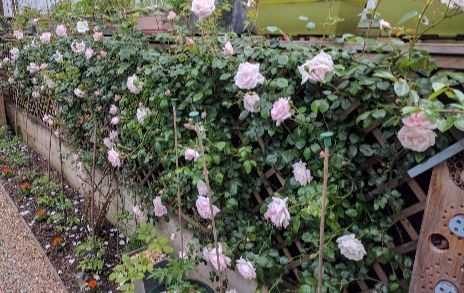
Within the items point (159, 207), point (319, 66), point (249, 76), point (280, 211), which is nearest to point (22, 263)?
point (159, 207)

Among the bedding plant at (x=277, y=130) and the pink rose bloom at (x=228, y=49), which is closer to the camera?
the bedding plant at (x=277, y=130)

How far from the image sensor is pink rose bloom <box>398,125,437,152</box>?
102cm

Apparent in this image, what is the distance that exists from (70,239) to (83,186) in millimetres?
617

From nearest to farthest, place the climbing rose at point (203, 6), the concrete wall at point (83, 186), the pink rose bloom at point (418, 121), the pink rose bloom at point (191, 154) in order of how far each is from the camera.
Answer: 1. the pink rose bloom at point (418, 121)
2. the climbing rose at point (203, 6)
3. the pink rose bloom at point (191, 154)
4. the concrete wall at point (83, 186)

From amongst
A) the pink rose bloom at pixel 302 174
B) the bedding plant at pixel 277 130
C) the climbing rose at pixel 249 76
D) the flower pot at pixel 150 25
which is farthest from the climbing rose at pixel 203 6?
the flower pot at pixel 150 25

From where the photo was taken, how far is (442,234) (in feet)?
3.50

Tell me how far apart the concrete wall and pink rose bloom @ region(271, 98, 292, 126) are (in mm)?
831

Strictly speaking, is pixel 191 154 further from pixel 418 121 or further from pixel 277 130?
pixel 418 121

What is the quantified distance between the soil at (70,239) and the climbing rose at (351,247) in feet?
5.36

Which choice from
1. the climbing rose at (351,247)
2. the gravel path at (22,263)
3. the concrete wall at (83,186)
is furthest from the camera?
the gravel path at (22,263)

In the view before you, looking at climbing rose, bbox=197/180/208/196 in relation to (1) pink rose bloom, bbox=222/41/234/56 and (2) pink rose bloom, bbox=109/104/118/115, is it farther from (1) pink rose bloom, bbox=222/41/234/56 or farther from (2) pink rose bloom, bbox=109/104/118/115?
(2) pink rose bloom, bbox=109/104/118/115

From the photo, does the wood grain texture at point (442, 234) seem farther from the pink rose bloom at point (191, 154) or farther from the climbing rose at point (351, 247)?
the pink rose bloom at point (191, 154)

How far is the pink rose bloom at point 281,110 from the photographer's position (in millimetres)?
1339

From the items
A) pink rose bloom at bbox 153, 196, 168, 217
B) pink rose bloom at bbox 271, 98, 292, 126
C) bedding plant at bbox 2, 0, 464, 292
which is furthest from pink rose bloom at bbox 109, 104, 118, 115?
pink rose bloom at bbox 271, 98, 292, 126
